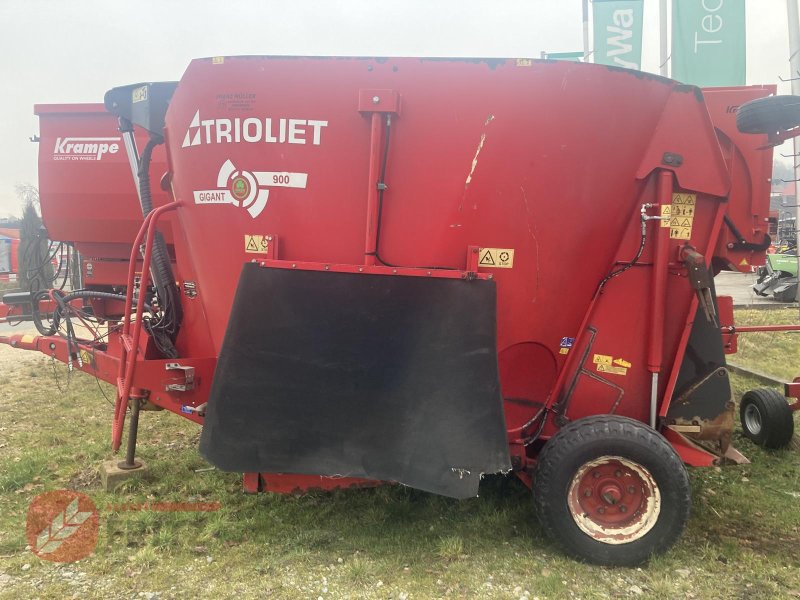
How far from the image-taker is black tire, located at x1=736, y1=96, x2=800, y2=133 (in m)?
3.01

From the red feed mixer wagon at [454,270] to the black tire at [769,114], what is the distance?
0.02 metres

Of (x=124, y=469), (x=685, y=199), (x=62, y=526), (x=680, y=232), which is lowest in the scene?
(x=62, y=526)

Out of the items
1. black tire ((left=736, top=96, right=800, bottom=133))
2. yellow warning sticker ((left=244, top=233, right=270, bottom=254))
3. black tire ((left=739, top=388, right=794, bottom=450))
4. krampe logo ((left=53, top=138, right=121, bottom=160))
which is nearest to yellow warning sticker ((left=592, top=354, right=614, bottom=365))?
black tire ((left=736, top=96, right=800, bottom=133))

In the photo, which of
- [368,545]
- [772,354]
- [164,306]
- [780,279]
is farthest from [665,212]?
[780,279]

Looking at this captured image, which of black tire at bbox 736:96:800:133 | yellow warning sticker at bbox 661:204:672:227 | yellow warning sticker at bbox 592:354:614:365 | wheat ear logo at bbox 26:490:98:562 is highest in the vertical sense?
black tire at bbox 736:96:800:133

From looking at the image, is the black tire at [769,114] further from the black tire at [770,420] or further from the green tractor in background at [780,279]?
the green tractor in background at [780,279]

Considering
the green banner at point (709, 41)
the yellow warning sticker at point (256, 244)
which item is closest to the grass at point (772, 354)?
the green banner at point (709, 41)

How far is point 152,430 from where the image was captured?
4.99 m

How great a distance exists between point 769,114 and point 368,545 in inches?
123

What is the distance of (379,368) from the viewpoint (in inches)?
108

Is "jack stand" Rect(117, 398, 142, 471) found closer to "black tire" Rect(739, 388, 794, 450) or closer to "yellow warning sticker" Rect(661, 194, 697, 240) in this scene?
"yellow warning sticker" Rect(661, 194, 697, 240)

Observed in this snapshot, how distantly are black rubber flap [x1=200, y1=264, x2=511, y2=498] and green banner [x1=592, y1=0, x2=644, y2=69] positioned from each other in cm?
901

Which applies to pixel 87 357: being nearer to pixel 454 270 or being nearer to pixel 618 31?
pixel 454 270

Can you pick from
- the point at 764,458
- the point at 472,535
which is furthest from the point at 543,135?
the point at 764,458
